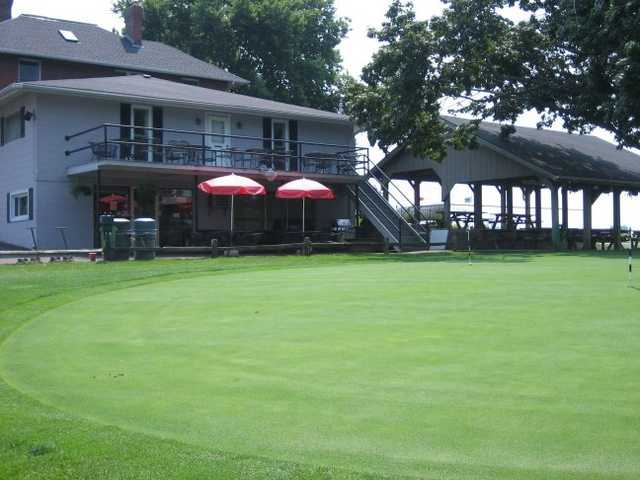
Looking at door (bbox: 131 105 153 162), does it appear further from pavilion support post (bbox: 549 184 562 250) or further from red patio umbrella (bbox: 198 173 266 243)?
pavilion support post (bbox: 549 184 562 250)

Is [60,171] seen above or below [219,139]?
below

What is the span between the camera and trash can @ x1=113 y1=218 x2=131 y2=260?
20422 mm

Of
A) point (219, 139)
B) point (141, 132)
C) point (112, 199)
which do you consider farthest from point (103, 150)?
point (219, 139)

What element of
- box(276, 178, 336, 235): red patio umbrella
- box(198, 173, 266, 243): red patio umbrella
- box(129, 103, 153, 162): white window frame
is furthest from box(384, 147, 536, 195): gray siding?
box(198, 173, 266, 243): red patio umbrella

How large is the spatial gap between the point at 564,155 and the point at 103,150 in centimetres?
2042

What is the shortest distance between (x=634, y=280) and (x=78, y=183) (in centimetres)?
1988

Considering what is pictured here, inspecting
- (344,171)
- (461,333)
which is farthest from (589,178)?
(461,333)

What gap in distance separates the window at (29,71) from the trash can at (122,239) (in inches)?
636

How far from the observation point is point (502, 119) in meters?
31.3

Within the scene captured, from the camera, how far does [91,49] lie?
1414 inches

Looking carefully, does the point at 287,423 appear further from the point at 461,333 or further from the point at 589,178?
the point at 589,178

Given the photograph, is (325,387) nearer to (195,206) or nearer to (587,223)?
(195,206)

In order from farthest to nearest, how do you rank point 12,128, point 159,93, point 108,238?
point 12,128
point 159,93
point 108,238

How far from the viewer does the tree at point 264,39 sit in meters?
50.1
